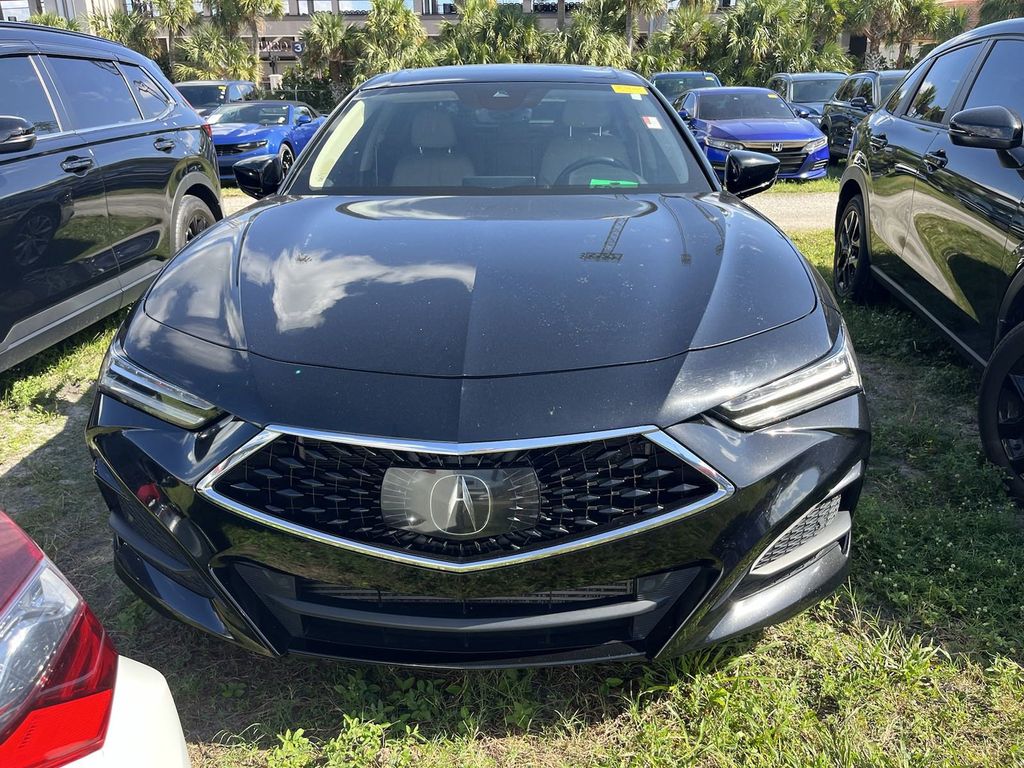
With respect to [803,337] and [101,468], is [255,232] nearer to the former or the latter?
[101,468]

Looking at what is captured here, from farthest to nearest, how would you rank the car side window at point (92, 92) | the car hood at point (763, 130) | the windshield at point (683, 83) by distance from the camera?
the windshield at point (683, 83), the car hood at point (763, 130), the car side window at point (92, 92)

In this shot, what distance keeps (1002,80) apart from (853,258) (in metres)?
1.80

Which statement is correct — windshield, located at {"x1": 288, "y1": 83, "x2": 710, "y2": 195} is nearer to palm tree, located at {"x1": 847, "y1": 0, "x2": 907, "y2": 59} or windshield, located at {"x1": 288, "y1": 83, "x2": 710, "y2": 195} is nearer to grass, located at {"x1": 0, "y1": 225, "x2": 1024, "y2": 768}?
grass, located at {"x1": 0, "y1": 225, "x2": 1024, "y2": 768}

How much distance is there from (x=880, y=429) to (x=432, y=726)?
8.07ft

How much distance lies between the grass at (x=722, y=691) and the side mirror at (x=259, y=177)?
1.61 m

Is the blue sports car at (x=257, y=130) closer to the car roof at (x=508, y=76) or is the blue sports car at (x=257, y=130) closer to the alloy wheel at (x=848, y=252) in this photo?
the alloy wheel at (x=848, y=252)

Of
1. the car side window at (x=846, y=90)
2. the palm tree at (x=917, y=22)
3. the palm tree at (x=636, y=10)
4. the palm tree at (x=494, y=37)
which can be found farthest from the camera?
the palm tree at (x=917, y=22)

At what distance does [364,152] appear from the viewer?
11.0 ft

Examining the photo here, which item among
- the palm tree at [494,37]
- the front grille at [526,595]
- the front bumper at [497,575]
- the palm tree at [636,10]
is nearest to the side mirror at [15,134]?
the front bumper at [497,575]

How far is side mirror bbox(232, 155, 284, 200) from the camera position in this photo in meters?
3.58

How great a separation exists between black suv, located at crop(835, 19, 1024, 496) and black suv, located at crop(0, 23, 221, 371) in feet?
13.1

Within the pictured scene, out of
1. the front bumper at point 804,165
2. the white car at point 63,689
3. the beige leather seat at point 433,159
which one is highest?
the beige leather seat at point 433,159

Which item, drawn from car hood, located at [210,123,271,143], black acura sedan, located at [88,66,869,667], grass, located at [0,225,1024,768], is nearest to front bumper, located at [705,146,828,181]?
car hood, located at [210,123,271,143]

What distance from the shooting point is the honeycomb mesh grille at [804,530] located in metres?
1.94
